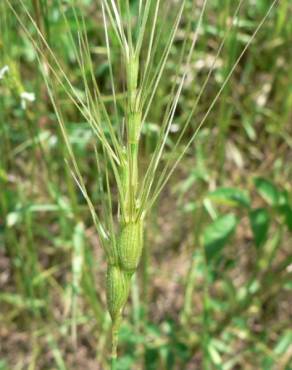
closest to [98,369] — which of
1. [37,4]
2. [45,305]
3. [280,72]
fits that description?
[45,305]

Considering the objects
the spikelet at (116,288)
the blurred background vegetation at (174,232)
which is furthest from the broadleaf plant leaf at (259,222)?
the spikelet at (116,288)

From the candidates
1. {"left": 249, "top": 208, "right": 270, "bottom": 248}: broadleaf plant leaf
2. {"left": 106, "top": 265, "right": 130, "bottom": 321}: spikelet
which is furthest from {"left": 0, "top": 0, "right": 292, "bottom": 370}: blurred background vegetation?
{"left": 106, "top": 265, "right": 130, "bottom": 321}: spikelet

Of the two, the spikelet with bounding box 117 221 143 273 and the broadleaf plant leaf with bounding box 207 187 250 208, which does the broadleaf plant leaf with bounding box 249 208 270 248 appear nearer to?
the broadleaf plant leaf with bounding box 207 187 250 208

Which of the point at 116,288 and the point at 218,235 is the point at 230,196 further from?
the point at 116,288

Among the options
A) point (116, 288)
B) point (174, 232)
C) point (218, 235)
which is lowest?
point (174, 232)

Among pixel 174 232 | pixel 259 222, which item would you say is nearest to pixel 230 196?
pixel 259 222

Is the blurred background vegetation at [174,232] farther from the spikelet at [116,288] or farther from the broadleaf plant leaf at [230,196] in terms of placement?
the spikelet at [116,288]

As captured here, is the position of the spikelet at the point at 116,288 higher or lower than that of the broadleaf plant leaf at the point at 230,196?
higher
